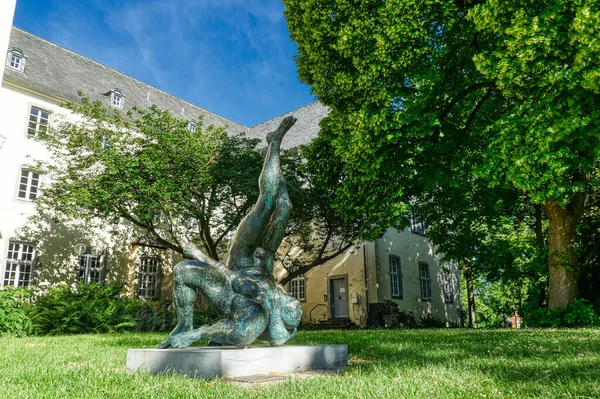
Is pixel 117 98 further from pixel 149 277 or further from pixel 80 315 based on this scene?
pixel 80 315

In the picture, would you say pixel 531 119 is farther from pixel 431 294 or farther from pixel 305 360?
pixel 431 294

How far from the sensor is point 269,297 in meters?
5.52

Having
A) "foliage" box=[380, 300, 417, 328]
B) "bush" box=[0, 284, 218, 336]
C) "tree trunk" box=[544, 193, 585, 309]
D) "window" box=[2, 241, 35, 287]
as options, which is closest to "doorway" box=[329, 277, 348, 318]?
"foliage" box=[380, 300, 417, 328]

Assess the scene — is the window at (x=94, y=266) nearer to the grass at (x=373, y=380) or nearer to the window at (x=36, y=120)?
the window at (x=36, y=120)

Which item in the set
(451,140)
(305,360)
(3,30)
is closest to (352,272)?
(451,140)

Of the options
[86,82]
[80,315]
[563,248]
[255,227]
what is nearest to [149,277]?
[80,315]

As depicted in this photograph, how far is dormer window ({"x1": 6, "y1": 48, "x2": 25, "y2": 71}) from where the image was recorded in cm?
2261

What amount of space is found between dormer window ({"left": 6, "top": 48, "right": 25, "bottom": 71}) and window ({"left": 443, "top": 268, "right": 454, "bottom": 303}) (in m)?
27.2

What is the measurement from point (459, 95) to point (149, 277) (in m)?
20.1

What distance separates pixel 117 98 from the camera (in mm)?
27344

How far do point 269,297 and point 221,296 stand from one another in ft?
1.90

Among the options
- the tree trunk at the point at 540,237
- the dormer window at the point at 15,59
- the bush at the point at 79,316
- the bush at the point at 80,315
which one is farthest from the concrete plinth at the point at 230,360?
the dormer window at the point at 15,59

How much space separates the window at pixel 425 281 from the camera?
1099 inches

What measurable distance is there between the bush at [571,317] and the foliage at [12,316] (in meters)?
15.1
